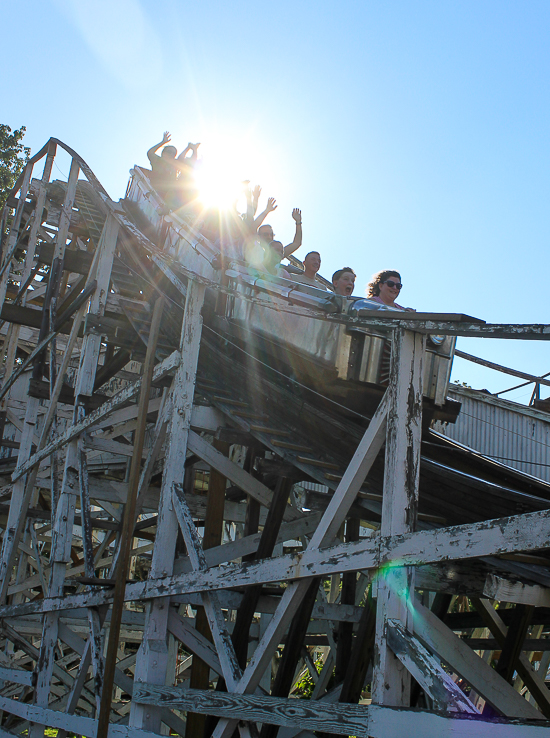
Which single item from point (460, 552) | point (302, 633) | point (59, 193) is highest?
point (59, 193)

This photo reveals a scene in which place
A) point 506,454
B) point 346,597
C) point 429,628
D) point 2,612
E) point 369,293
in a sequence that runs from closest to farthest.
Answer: point 429,628
point 369,293
point 346,597
point 2,612
point 506,454

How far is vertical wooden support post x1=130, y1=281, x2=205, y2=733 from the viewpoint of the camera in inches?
152

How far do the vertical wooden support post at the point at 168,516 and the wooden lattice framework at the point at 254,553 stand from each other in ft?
0.04

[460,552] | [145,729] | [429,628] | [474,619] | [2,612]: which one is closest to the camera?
[460,552]

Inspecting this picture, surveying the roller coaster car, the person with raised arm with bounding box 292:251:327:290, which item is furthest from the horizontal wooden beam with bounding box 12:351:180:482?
the person with raised arm with bounding box 292:251:327:290

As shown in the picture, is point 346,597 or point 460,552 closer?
point 460,552

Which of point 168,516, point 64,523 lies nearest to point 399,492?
point 168,516

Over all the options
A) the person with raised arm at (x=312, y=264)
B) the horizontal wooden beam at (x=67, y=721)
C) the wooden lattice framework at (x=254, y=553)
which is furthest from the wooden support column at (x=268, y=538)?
the person with raised arm at (x=312, y=264)

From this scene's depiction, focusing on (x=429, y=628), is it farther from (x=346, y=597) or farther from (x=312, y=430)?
(x=346, y=597)

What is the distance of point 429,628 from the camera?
8.50ft

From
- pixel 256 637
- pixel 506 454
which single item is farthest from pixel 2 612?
pixel 506 454

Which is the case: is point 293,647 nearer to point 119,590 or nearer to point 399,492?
point 119,590

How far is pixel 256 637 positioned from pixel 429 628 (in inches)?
162

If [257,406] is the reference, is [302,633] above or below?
below
